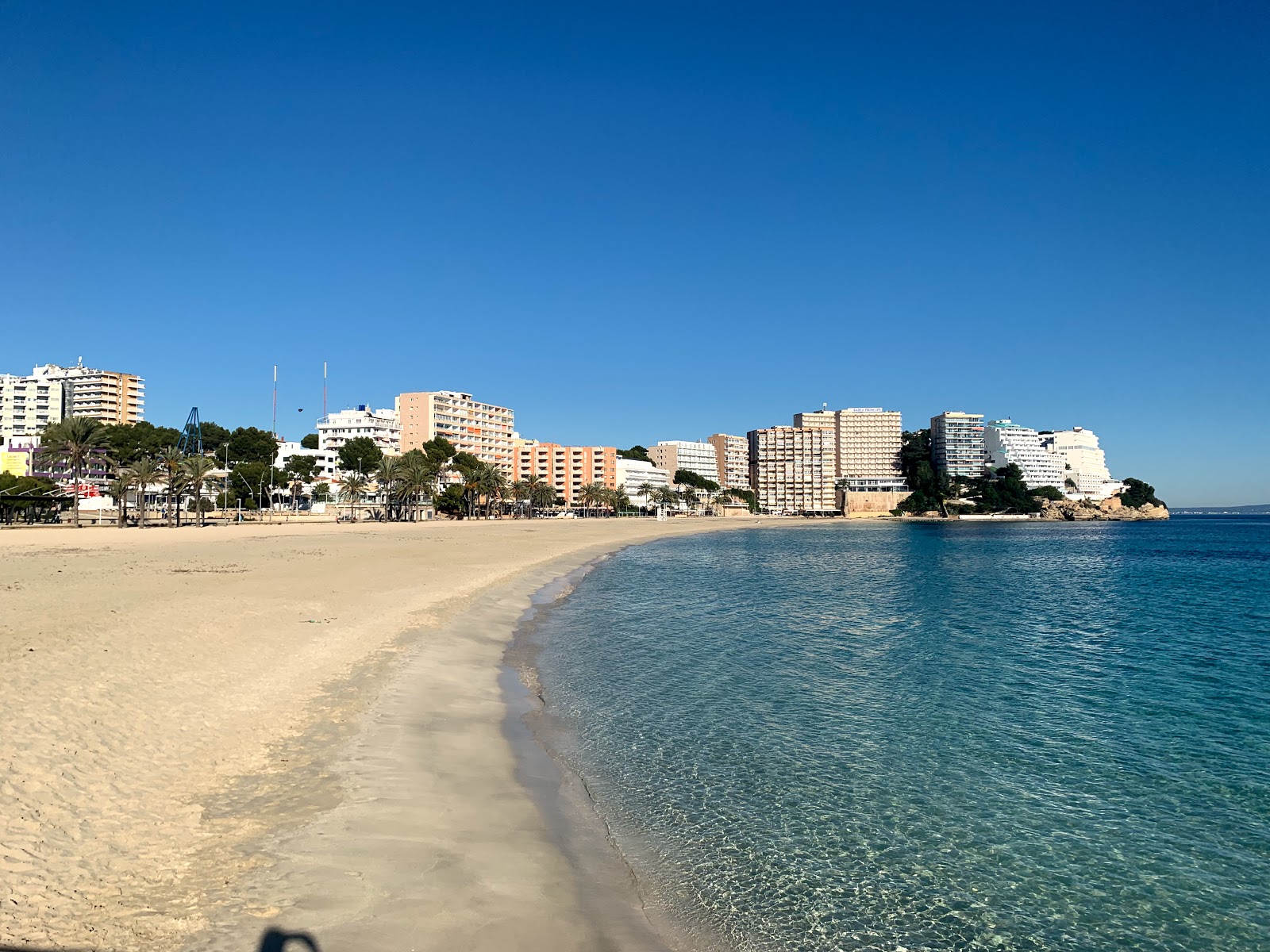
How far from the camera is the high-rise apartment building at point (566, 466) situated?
17750cm

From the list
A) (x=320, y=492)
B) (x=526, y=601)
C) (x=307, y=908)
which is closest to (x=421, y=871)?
(x=307, y=908)

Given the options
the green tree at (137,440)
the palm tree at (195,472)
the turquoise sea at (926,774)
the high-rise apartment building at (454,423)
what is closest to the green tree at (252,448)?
the green tree at (137,440)

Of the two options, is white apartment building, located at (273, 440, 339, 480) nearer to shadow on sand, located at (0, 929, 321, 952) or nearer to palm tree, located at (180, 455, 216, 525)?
palm tree, located at (180, 455, 216, 525)

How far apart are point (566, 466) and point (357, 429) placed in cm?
4746

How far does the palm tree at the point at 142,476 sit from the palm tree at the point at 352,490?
105 feet

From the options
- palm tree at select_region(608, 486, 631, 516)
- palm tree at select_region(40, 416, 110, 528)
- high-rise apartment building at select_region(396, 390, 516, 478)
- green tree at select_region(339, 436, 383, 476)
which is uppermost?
high-rise apartment building at select_region(396, 390, 516, 478)

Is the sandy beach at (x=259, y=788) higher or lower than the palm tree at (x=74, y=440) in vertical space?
lower

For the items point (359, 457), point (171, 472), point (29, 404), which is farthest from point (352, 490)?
point (29, 404)

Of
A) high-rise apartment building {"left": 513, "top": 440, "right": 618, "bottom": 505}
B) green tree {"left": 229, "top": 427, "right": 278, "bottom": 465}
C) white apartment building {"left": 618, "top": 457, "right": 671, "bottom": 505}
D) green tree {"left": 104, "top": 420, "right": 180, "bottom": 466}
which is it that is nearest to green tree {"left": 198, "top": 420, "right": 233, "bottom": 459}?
green tree {"left": 229, "top": 427, "right": 278, "bottom": 465}

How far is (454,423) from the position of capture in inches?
6378

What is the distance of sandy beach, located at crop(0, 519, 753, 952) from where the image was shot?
544 cm

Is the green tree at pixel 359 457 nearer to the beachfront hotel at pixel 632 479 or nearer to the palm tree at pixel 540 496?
the palm tree at pixel 540 496

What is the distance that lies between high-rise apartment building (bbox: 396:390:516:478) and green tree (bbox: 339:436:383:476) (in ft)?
57.3

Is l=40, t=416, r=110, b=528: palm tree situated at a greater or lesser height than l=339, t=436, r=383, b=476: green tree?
lesser
